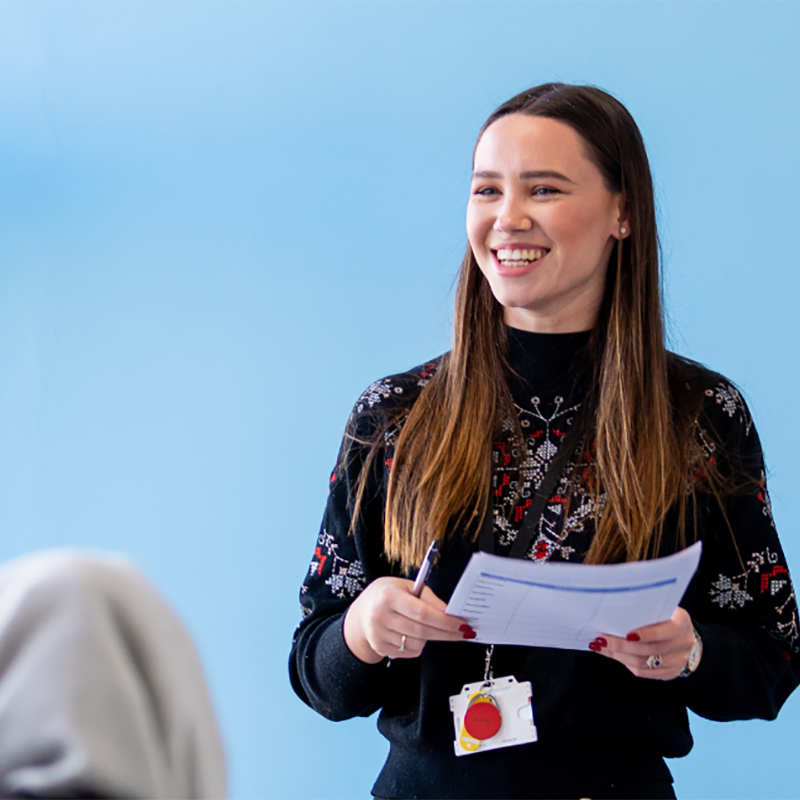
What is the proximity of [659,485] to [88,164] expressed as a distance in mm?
2111

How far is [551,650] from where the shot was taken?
1463 mm

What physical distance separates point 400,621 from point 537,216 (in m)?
0.63

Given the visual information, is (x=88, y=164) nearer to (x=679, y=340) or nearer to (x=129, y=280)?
(x=129, y=280)

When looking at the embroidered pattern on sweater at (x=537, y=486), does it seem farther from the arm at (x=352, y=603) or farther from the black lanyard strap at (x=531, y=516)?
the arm at (x=352, y=603)

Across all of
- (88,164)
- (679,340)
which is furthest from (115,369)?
(679,340)

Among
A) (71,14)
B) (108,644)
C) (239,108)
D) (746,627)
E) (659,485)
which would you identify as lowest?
(746,627)

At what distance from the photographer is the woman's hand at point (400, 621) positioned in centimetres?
128

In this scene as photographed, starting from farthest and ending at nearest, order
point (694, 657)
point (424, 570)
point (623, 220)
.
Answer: point (623, 220) → point (694, 657) → point (424, 570)

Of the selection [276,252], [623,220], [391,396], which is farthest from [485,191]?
[276,252]

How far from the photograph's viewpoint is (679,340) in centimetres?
236

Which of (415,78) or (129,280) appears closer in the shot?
(415,78)

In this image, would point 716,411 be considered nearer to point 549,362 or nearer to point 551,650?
point 549,362

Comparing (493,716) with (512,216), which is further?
(512,216)

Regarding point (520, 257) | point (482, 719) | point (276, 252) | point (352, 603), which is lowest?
point (482, 719)
